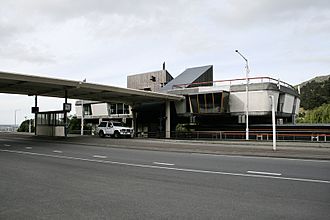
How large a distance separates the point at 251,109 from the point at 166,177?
2740 centimetres

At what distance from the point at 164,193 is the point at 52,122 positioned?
1162 inches

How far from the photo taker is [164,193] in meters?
7.30

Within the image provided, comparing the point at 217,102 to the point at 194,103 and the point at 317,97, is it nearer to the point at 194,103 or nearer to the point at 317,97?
the point at 194,103

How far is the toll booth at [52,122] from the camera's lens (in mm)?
31323

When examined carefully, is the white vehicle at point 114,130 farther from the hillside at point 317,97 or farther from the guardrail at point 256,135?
the hillside at point 317,97

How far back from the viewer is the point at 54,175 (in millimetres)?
9844

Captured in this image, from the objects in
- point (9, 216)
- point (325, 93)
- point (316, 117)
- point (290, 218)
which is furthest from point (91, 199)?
point (325, 93)

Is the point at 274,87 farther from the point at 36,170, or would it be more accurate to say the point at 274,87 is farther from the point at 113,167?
the point at 36,170

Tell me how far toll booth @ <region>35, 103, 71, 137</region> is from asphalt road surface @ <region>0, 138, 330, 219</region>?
67.7 feet

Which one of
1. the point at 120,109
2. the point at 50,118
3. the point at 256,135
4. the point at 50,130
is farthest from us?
the point at 120,109

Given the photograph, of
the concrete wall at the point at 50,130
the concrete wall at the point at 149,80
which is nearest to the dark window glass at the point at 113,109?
the concrete wall at the point at 149,80

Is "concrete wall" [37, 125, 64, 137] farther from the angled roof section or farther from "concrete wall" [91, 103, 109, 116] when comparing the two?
"concrete wall" [91, 103, 109, 116]

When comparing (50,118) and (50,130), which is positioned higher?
(50,118)

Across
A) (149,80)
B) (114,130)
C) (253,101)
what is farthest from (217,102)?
(149,80)
